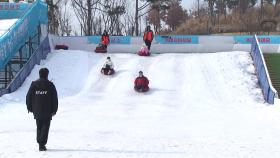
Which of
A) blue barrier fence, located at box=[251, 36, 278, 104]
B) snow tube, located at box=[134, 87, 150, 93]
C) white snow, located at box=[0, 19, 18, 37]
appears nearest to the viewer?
blue barrier fence, located at box=[251, 36, 278, 104]

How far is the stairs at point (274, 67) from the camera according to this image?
798 inches

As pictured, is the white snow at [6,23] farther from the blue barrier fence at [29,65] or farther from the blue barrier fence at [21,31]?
the blue barrier fence at [29,65]

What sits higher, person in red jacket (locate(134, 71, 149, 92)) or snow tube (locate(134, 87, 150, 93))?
person in red jacket (locate(134, 71, 149, 92))

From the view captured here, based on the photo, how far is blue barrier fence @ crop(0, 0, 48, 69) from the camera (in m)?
A: 19.8

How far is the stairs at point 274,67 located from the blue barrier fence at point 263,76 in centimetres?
67

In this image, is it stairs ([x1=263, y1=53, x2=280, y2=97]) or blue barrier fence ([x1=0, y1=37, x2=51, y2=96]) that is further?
stairs ([x1=263, y1=53, x2=280, y2=97])

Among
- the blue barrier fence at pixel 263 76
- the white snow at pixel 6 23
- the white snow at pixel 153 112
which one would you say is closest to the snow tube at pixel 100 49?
the white snow at pixel 153 112

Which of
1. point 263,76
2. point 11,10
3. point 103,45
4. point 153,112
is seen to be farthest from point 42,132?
point 11,10

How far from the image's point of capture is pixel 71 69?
23.2 metres

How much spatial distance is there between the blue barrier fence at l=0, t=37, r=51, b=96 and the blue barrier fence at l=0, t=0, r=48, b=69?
30.0 inches

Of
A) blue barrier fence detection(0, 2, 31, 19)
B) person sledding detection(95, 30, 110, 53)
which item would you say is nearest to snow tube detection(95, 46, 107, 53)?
person sledding detection(95, 30, 110, 53)

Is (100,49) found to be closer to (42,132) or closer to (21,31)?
(21,31)

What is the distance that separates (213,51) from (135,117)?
14.9 metres

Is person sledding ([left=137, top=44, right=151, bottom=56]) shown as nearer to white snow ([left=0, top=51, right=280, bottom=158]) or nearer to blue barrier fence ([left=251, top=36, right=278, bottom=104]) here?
white snow ([left=0, top=51, right=280, bottom=158])
